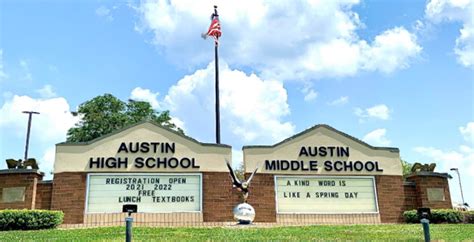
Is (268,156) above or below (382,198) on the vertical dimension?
above

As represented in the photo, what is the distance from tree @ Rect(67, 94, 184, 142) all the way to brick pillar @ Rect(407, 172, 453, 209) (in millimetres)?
23192

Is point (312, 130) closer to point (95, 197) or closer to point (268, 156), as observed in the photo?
point (268, 156)

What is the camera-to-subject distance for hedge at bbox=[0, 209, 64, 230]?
19438 mm

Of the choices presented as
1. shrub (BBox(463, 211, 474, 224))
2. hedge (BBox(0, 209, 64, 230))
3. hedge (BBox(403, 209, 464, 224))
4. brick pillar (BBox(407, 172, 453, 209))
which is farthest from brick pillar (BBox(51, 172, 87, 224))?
shrub (BBox(463, 211, 474, 224))

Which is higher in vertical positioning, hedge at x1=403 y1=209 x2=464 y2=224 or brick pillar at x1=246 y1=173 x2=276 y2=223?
brick pillar at x1=246 y1=173 x2=276 y2=223

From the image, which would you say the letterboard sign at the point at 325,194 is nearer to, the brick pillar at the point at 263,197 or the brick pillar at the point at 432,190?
the brick pillar at the point at 263,197

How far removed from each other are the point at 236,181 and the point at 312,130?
5543mm

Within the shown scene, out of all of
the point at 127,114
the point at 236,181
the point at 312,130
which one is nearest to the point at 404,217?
the point at 312,130

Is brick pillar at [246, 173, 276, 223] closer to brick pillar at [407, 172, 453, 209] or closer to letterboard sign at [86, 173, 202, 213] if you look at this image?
letterboard sign at [86, 173, 202, 213]

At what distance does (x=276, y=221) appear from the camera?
2212cm

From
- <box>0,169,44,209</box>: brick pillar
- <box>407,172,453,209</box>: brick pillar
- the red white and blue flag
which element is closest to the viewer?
<box>0,169,44,209</box>: brick pillar

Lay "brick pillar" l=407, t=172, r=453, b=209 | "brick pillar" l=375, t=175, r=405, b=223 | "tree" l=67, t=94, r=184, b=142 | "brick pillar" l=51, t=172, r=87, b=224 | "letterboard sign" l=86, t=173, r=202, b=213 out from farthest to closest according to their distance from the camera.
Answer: "tree" l=67, t=94, r=184, b=142 → "brick pillar" l=407, t=172, r=453, b=209 → "brick pillar" l=375, t=175, r=405, b=223 → "letterboard sign" l=86, t=173, r=202, b=213 → "brick pillar" l=51, t=172, r=87, b=224

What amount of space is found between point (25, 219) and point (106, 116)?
23.4 m

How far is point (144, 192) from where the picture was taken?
21.8 meters
